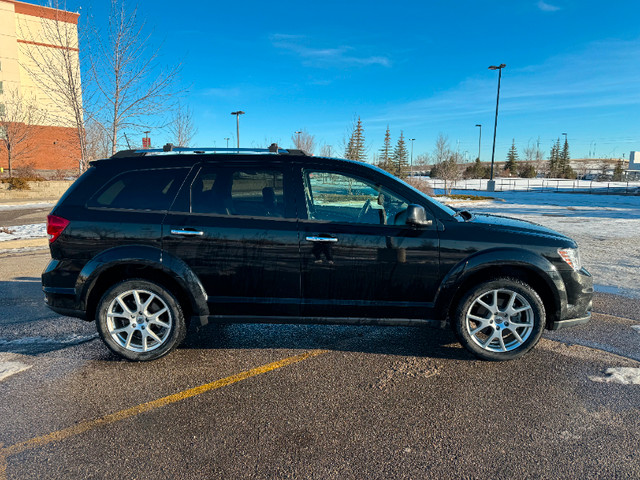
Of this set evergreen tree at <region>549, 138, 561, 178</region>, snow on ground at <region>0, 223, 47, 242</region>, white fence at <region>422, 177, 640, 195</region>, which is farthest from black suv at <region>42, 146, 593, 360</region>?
evergreen tree at <region>549, 138, 561, 178</region>

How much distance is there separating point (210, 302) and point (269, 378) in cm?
85

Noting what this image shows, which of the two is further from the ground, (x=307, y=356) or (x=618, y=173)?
(x=618, y=173)

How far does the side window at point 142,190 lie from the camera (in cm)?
376

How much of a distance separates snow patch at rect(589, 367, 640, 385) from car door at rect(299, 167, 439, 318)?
1.49 meters

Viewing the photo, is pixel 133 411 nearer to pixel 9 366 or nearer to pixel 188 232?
pixel 188 232

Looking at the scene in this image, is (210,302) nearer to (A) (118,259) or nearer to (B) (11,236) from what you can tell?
(A) (118,259)

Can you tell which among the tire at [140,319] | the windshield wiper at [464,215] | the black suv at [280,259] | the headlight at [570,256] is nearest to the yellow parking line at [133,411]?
the black suv at [280,259]

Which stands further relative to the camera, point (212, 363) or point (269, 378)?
point (212, 363)

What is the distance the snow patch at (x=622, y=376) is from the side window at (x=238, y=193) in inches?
118

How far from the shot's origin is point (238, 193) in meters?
3.82

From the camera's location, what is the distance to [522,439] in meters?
2.69

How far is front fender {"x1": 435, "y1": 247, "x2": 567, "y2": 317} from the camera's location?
362 centimetres

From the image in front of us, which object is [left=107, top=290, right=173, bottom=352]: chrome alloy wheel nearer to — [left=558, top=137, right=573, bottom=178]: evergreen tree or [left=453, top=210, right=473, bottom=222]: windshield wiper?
[left=453, top=210, right=473, bottom=222]: windshield wiper

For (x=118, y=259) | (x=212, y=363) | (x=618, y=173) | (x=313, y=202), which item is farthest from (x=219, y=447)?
(x=618, y=173)
